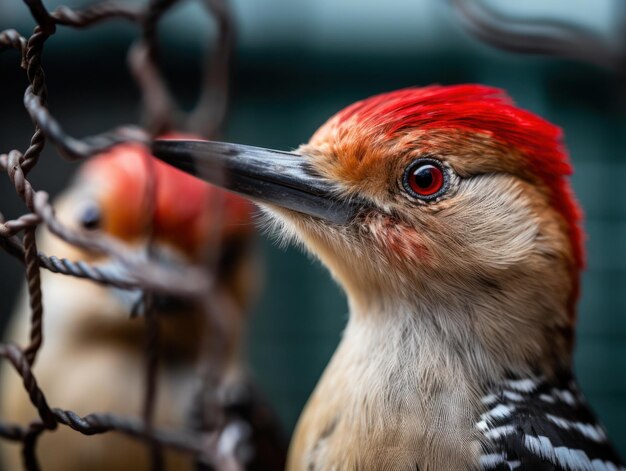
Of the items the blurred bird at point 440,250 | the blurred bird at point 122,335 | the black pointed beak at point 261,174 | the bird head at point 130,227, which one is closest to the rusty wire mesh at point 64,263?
the black pointed beak at point 261,174

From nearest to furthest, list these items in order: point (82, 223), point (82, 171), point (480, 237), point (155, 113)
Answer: point (480, 237) < point (155, 113) < point (82, 223) < point (82, 171)

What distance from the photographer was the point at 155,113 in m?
1.56

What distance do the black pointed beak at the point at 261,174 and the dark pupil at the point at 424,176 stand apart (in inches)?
5.4

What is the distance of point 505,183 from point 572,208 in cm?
17

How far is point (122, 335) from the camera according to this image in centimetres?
246

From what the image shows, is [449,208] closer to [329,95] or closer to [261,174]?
[261,174]

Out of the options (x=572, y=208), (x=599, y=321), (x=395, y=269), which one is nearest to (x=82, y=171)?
(x=395, y=269)

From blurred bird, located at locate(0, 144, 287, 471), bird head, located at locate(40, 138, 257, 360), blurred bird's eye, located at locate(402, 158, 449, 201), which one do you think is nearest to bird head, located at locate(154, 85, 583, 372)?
blurred bird's eye, located at locate(402, 158, 449, 201)

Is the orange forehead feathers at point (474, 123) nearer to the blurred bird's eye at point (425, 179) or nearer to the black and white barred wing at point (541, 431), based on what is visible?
the blurred bird's eye at point (425, 179)

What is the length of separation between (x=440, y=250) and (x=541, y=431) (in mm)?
397

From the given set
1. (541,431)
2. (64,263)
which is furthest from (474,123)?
(64,263)

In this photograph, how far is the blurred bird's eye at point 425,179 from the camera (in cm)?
141

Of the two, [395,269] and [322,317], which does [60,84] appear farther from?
[395,269]

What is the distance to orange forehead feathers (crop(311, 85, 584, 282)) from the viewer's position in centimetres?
141
